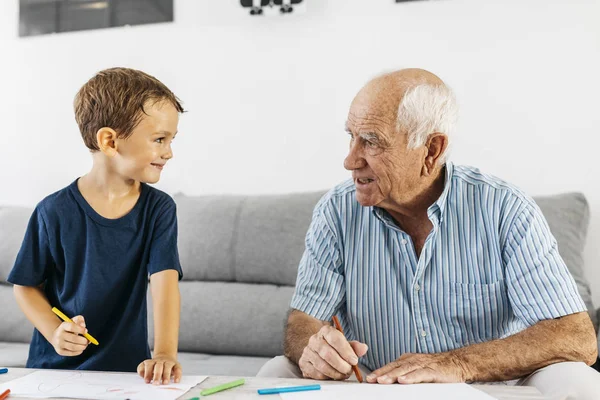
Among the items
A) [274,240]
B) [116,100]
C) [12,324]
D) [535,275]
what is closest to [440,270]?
[535,275]

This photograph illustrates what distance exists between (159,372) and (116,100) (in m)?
0.61

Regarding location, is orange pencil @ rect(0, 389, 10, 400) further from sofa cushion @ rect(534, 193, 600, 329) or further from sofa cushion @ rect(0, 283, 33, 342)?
sofa cushion @ rect(534, 193, 600, 329)

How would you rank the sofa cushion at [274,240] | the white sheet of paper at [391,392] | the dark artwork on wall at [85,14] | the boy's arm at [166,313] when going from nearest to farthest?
the white sheet of paper at [391,392] → the boy's arm at [166,313] → the sofa cushion at [274,240] → the dark artwork on wall at [85,14]

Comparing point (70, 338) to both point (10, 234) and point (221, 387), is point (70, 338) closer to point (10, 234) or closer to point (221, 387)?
point (221, 387)

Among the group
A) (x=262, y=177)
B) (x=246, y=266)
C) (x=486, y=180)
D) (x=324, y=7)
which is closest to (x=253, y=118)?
(x=262, y=177)

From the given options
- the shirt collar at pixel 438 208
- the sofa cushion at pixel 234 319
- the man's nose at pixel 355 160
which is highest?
the man's nose at pixel 355 160

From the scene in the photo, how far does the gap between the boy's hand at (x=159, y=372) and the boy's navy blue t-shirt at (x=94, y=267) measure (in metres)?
0.32

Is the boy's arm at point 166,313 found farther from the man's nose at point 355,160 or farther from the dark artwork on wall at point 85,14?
the dark artwork on wall at point 85,14

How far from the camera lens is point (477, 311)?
4.47ft

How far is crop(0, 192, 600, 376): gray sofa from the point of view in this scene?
2049 millimetres

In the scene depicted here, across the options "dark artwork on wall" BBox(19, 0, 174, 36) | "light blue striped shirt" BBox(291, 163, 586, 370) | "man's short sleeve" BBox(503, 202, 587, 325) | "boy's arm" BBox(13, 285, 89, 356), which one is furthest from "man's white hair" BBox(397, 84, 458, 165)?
"dark artwork on wall" BBox(19, 0, 174, 36)

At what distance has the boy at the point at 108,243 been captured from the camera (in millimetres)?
1307

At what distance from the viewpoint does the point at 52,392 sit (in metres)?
0.93

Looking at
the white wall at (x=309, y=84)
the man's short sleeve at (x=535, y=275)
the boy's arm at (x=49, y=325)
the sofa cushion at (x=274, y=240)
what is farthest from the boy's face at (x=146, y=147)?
the white wall at (x=309, y=84)
